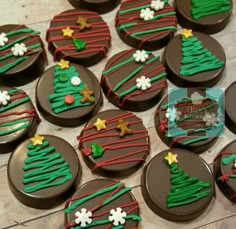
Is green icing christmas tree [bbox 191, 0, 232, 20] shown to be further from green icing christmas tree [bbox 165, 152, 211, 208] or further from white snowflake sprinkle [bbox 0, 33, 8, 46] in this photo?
white snowflake sprinkle [bbox 0, 33, 8, 46]

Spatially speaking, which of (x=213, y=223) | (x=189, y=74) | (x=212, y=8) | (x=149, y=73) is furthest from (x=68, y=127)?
(x=212, y=8)

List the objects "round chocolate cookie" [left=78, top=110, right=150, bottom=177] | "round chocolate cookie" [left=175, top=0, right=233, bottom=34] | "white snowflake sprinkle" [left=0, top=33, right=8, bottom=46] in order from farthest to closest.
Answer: "round chocolate cookie" [left=175, top=0, right=233, bottom=34], "white snowflake sprinkle" [left=0, top=33, right=8, bottom=46], "round chocolate cookie" [left=78, top=110, right=150, bottom=177]

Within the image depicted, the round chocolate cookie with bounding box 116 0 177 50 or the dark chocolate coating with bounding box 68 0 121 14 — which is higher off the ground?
the dark chocolate coating with bounding box 68 0 121 14

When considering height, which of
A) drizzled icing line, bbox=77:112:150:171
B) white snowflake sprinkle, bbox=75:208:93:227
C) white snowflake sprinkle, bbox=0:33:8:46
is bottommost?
white snowflake sprinkle, bbox=75:208:93:227

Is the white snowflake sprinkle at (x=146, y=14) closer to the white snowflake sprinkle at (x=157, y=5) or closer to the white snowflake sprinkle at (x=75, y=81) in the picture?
the white snowflake sprinkle at (x=157, y=5)

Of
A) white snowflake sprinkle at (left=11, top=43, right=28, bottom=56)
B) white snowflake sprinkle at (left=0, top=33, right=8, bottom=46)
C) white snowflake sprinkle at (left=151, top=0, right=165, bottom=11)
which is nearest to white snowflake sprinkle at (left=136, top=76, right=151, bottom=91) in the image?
white snowflake sprinkle at (left=151, top=0, right=165, bottom=11)

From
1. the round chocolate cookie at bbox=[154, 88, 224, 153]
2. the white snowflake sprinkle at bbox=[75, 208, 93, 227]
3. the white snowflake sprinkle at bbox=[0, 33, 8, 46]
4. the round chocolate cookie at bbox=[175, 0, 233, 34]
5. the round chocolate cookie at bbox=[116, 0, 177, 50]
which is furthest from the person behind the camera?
the round chocolate cookie at bbox=[175, 0, 233, 34]
